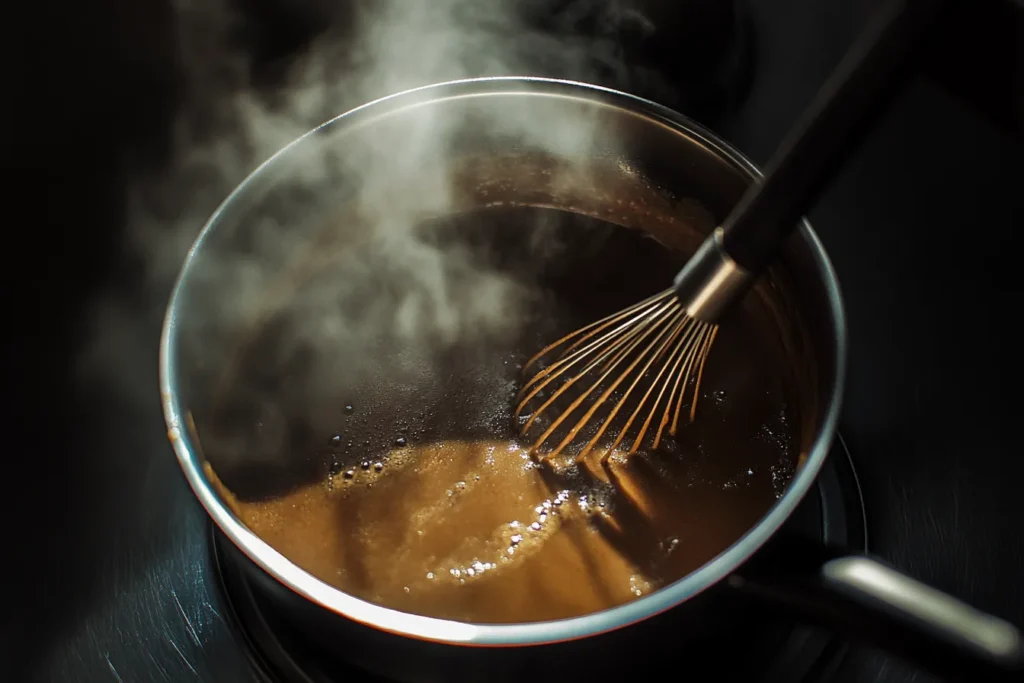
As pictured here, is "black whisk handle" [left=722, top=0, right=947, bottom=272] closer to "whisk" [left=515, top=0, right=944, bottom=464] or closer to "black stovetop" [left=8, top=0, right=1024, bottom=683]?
"whisk" [left=515, top=0, right=944, bottom=464]

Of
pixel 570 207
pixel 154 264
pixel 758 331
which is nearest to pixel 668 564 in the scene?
pixel 758 331

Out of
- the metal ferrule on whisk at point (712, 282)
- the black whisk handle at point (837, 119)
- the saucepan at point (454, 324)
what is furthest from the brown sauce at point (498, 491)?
the black whisk handle at point (837, 119)

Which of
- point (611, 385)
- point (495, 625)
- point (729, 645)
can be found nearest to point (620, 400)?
point (611, 385)

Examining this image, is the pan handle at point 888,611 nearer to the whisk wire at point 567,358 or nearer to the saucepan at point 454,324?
the saucepan at point 454,324

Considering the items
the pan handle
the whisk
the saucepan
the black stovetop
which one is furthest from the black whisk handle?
the black stovetop

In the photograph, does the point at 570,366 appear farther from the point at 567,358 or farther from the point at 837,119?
the point at 837,119

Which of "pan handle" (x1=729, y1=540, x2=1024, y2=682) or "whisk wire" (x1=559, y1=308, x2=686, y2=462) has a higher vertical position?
"pan handle" (x1=729, y1=540, x2=1024, y2=682)

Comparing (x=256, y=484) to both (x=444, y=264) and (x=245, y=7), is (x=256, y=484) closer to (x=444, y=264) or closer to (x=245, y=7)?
(x=444, y=264)
